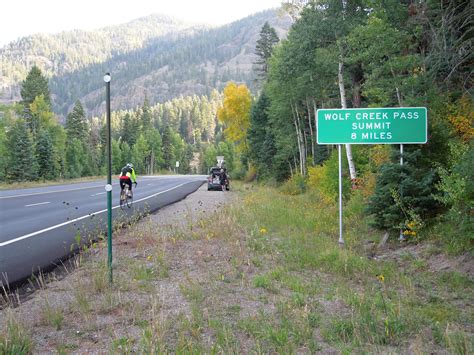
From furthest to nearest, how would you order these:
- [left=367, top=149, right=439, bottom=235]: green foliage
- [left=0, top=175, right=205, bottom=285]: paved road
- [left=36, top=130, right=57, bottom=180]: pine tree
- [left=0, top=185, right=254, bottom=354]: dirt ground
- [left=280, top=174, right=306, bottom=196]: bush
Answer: [left=36, top=130, right=57, bottom=180]: pine tree, [left=280, top=174, right=306, bottom=196]: bush, [left=367, top=149, right=439, bottom=235]: green foliage, [left=0, top=175, right=205, bottom=285]: paved road, [left=0, top=185, right=254, bottom=354]: dirt ground

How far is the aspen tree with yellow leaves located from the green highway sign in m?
38.4

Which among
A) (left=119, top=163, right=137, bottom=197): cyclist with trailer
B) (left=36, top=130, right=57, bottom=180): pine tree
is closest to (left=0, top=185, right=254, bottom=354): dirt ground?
(left=119, top=163, right=137, bottom=197): cyclist with trailer

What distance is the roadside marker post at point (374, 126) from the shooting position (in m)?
→ 9.52

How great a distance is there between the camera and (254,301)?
5273mm

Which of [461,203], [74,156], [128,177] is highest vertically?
Answer: [74,156]

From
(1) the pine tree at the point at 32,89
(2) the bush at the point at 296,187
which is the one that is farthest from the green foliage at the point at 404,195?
(1) the pine tree at the point at 32,89

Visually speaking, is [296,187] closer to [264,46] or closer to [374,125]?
[374,125]

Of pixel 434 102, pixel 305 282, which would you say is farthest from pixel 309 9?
pixel 305 282

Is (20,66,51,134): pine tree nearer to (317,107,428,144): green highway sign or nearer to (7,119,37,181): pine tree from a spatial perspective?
(7,119,37,181): pine tree

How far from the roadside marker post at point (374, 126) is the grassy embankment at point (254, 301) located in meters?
2.56

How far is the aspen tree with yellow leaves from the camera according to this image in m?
48.3

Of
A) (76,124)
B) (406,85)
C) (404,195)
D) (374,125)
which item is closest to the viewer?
(404,195)

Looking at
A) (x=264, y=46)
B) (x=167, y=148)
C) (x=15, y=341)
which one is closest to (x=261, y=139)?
(x=264, y=46)

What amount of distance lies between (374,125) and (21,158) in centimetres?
4661
